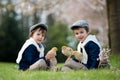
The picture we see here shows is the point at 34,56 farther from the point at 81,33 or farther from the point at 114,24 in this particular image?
the point at 114,24

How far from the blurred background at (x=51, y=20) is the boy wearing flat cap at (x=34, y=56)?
1032cm

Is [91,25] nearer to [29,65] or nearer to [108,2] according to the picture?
[108,2]

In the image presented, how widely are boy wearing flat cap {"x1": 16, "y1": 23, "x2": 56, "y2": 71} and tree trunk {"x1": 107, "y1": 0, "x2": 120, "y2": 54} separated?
16.1 ft

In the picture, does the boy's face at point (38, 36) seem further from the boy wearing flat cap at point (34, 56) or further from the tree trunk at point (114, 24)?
the tree trunk at point (114, 24)

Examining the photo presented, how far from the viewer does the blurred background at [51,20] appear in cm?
2153

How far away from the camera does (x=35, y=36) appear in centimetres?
988

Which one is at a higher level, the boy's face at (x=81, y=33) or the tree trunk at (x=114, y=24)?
the boy's face at (x=81, y=33)

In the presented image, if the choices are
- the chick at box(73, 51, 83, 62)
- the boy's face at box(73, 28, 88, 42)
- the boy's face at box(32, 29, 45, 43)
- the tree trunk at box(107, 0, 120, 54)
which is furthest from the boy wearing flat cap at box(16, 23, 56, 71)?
the tree trunk at box(107, 0, 120, 54)

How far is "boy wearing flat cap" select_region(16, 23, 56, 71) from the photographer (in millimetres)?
9373

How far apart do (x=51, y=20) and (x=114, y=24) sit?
2581 centimetres

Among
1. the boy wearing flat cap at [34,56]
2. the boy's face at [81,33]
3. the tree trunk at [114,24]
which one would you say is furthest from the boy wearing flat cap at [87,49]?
the tree trunk at [114,24]

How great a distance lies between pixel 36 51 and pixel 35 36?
0.36m

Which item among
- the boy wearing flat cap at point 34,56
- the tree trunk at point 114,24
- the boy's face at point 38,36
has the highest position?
the boy's face at point 38,36

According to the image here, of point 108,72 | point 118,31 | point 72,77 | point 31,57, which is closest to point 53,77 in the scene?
point 72,77
